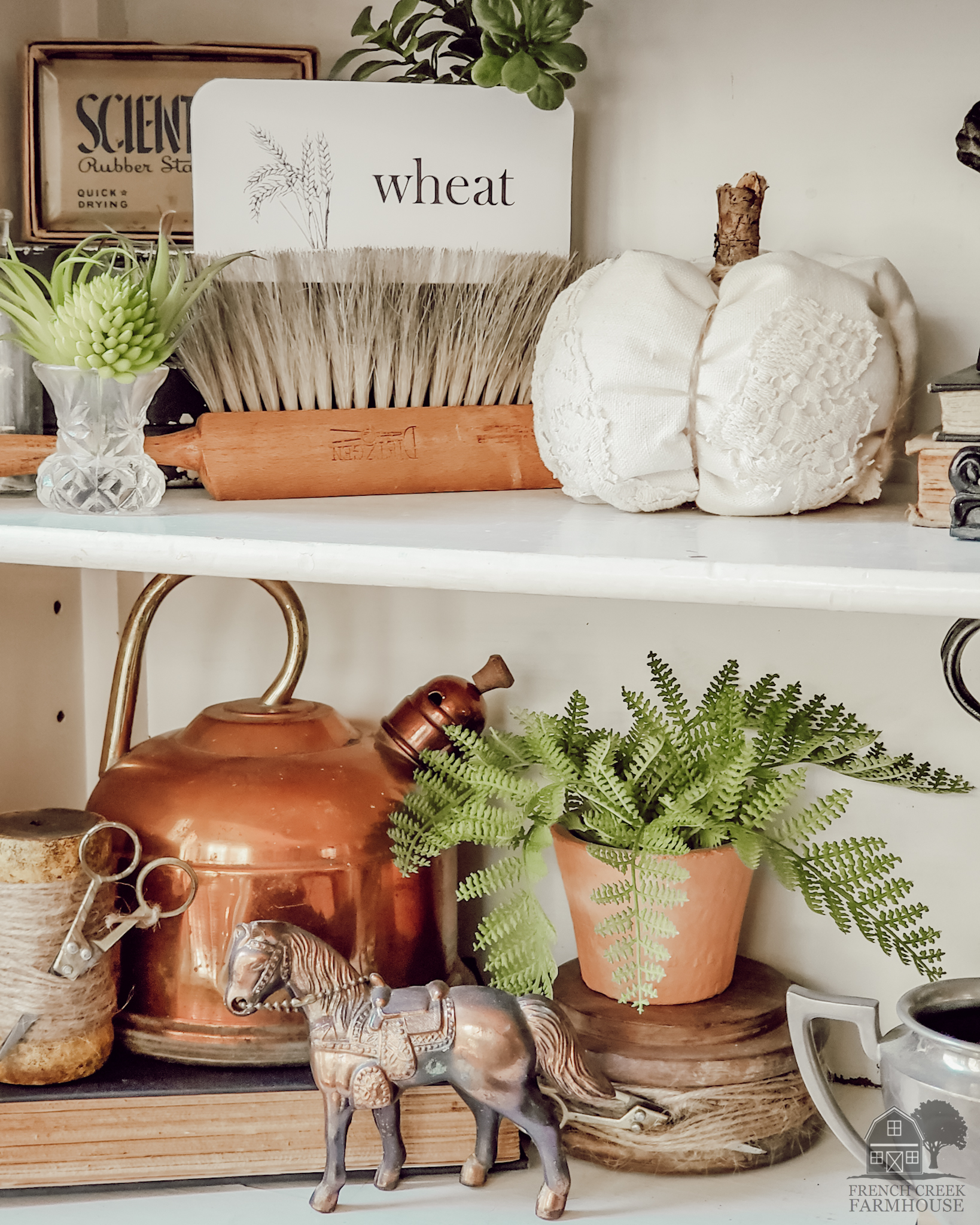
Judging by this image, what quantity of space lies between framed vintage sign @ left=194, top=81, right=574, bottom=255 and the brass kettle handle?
8.7 inches

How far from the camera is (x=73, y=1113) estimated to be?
26.5 inches

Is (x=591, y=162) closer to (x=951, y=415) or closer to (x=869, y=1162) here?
(x=951, y=415)

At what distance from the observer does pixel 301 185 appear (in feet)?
2.53

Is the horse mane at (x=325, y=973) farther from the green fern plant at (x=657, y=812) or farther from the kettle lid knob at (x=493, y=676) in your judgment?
the kettle lid knob at (x=493, y=676)

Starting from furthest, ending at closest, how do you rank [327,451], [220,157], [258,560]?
[220,157], [327,451], [258,560]

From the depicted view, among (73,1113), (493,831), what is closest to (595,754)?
(493,831)

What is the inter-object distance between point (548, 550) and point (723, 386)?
0.14 metres

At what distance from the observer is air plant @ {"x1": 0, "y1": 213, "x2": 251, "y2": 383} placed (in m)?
0.62

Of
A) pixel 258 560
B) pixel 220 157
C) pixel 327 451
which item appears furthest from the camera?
pixel 220 157

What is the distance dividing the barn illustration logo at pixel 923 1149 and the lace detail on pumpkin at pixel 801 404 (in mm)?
296

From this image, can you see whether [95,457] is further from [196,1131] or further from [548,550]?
[196,1131]

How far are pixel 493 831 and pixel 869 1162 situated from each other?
Result: 0.84ft

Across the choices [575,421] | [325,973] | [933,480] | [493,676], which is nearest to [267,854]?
[325,973]

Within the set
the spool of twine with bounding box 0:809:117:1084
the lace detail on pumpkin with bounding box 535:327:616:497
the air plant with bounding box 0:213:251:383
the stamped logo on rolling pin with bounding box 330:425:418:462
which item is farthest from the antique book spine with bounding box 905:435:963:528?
the spool of twine with bounding box 0:809:117:1084
